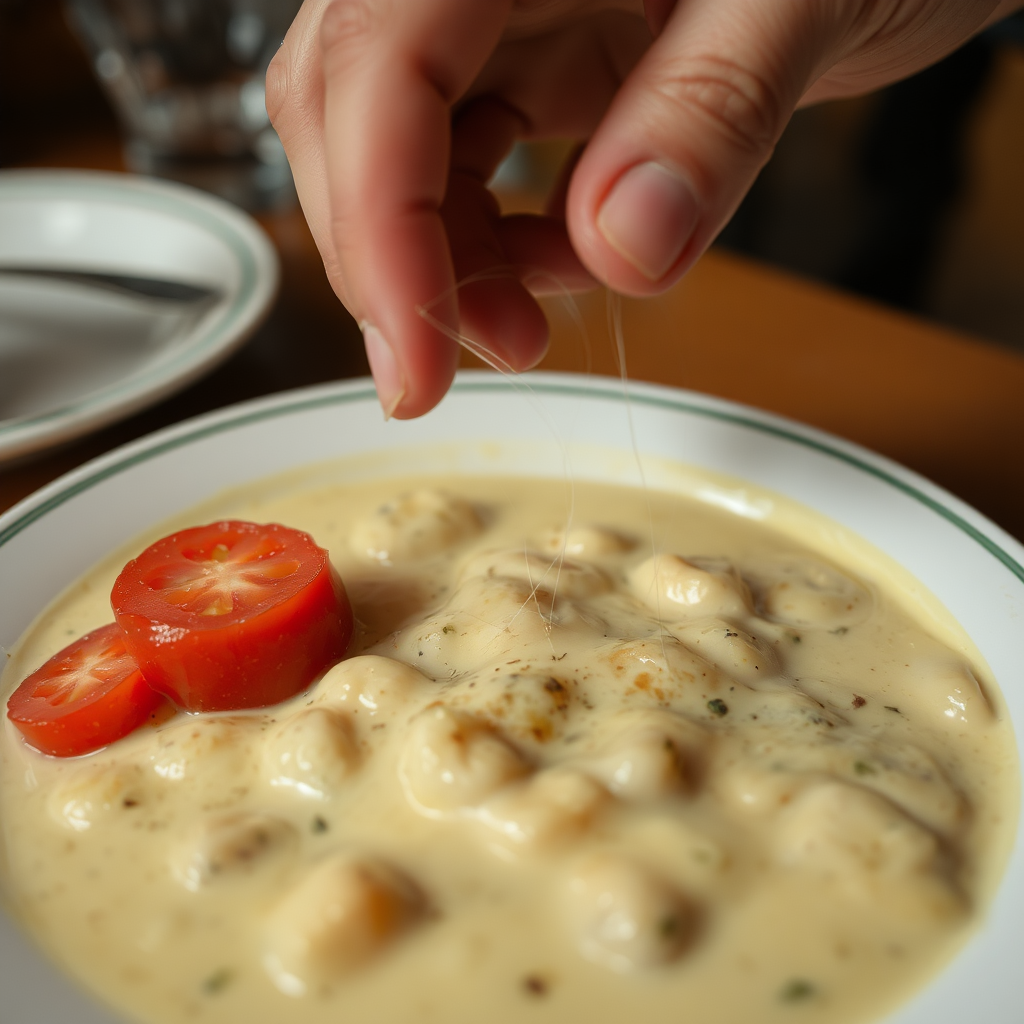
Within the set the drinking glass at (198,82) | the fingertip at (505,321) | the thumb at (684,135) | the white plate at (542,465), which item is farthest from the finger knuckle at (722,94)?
the drinking glass at (198,82)

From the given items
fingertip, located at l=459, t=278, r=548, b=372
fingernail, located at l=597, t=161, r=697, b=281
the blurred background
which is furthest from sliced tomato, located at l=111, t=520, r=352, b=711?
the blurred background

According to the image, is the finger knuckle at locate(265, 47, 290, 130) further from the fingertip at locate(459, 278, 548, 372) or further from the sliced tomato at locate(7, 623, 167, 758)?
the sliced tomato at locate(7, 623, 167, 758)

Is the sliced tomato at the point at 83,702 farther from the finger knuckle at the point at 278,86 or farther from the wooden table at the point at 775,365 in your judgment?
the finger knuckle at the point at 278,86

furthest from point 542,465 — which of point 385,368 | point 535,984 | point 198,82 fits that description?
point 198,82

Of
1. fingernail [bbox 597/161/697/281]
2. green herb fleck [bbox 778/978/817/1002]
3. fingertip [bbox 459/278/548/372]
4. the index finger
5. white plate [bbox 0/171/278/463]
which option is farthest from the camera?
white plate [bbox 0/171/278/463]

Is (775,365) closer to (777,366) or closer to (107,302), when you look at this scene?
(777,366)

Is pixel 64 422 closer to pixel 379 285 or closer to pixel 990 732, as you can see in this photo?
pixel 379 285
